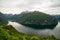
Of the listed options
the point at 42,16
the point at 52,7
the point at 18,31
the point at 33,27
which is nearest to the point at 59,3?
the point at 52,7

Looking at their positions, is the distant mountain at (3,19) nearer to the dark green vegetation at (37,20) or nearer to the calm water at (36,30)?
the calm water at (36,30)

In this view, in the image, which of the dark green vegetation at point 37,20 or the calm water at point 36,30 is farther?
the dark green vegetation at point 37,20

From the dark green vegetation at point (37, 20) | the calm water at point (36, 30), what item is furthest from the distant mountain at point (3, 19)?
the dark green vegetation at point (37, 20)

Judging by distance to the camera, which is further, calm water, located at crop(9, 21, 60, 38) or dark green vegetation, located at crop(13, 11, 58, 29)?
dark green vegetation, located at crop(13, 11, 58, 29)

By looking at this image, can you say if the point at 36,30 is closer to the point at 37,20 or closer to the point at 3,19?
the point at 37,20

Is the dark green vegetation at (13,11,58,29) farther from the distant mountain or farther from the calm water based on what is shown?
the distant mountain

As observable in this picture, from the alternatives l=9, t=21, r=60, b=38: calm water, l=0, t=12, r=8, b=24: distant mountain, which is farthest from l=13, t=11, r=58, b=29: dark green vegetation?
l=0, t=12, r=8, b=24: distant mountain

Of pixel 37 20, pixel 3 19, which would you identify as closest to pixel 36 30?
pixel 37 20

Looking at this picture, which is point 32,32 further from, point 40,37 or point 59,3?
point 59,3
